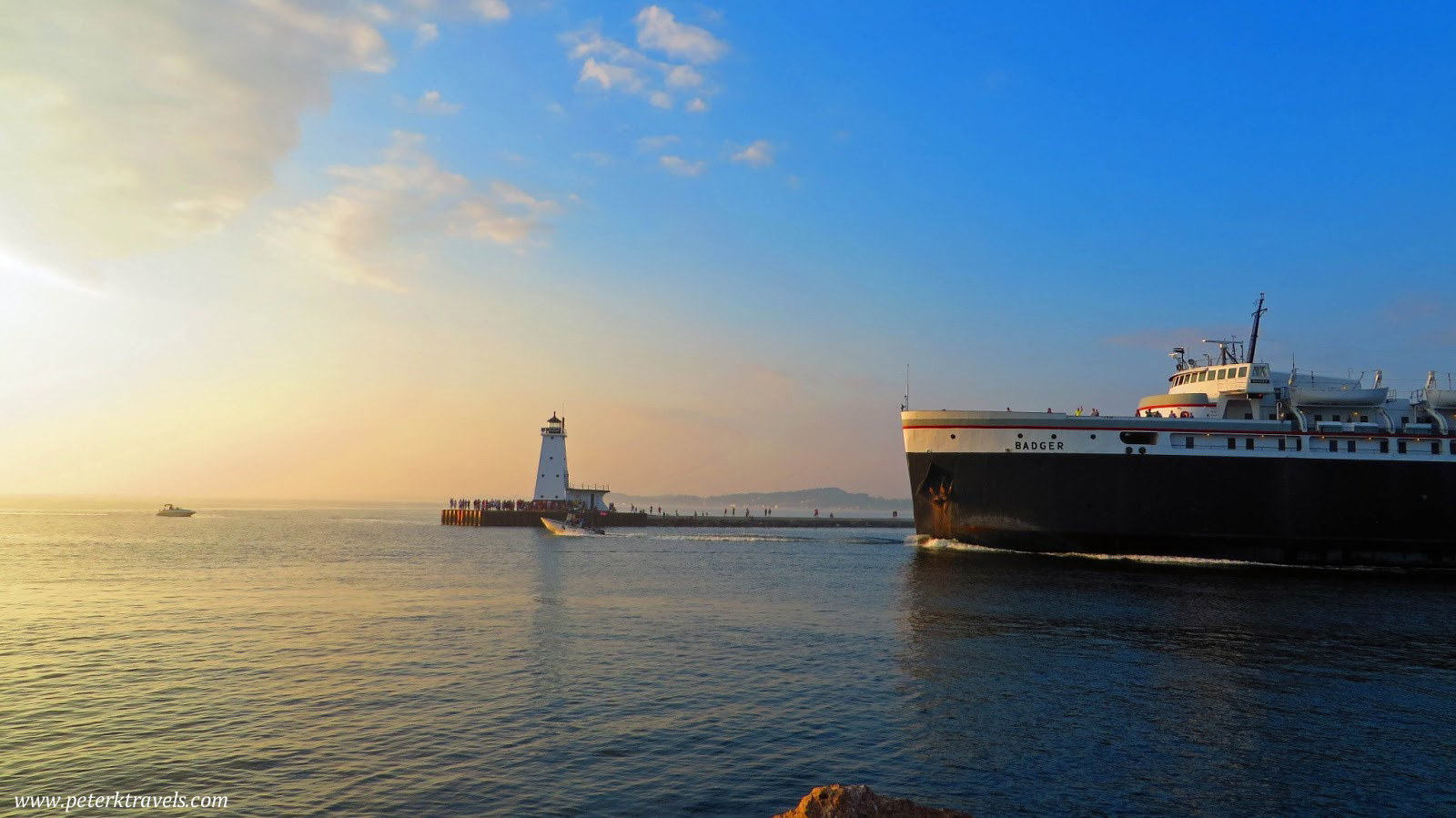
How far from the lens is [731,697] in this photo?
15680 mm

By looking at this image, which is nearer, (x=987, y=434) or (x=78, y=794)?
(x=78, y=794)

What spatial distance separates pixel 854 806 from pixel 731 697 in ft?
28.7

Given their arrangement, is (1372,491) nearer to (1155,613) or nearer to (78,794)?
(1155,613)

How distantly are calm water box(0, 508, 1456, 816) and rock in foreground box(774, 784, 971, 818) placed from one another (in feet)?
10.1

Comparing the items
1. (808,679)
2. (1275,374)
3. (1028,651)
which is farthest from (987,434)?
(808,679)

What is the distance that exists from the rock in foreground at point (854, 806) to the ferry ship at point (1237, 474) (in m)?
39.6

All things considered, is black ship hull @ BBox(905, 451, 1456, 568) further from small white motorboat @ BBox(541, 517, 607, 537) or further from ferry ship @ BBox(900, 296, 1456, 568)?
small white motorboat @ BBox(541, 517, 607, 537)

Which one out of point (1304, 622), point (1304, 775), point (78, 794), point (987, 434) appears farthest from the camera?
point (987, 434)

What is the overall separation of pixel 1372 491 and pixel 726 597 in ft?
113

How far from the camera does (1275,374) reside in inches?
1784

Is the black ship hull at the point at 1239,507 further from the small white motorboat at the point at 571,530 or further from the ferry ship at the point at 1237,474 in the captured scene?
the small white motorboat at the point at 571,530

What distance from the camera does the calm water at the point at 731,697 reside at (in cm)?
1103

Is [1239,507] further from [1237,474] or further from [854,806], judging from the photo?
[854,806]

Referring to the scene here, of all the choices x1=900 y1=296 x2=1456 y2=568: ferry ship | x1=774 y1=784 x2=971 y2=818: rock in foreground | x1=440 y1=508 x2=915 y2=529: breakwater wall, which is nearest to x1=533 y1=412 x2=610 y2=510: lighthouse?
x1=440 y1=508 x2=915 y2=529: breakwater wall
